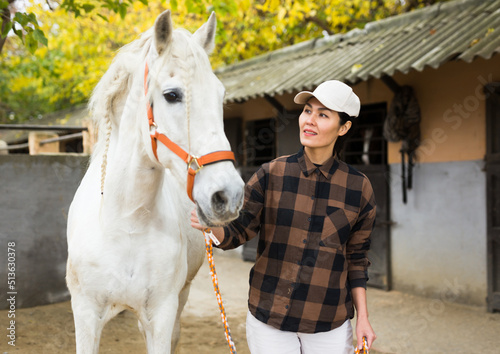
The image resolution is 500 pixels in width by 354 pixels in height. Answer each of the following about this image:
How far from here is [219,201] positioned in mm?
1466

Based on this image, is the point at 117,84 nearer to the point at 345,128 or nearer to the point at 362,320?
the point at 345,128

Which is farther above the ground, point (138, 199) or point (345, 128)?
point (345, 128)

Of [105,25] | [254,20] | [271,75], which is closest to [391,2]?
[254,20]

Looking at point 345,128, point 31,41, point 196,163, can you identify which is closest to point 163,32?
point 196,163

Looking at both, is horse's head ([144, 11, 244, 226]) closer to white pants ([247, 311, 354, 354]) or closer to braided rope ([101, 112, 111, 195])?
braided rope ([101, 112, 111, 195])

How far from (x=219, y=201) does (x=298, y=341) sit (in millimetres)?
759

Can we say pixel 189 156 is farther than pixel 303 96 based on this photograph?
No

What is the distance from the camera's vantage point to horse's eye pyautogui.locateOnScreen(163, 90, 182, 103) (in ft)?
5.25

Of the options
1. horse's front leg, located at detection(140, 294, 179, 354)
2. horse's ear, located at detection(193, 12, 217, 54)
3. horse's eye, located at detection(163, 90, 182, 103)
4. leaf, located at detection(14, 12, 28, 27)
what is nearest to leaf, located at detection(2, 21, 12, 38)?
leaf, located at detection(14, 12, 28, 27)

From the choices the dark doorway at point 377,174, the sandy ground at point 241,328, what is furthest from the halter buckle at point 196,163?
the dark doorway at point 377,174

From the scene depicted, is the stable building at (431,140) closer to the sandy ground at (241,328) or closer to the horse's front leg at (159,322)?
the sandy ground at (241,328)

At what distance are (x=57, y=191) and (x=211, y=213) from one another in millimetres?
3659

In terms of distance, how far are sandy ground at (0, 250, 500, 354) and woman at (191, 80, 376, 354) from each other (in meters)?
1.77

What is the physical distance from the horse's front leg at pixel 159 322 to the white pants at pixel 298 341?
1.41 ft
